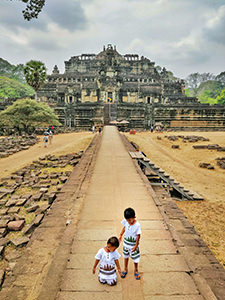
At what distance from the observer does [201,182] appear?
39.4ft

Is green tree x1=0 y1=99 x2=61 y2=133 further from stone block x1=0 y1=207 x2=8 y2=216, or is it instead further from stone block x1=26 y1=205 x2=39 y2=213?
stone block x1=26 y1=205 x2=39 y2=213

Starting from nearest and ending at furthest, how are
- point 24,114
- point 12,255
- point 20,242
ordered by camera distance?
point 12,255
point 20,242
point 24,114

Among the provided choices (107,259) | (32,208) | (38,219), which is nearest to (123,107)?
(32,208)

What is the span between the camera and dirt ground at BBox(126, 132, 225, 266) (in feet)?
21.1

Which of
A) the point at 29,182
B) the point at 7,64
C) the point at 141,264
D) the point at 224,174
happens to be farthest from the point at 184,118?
the point at 7,64

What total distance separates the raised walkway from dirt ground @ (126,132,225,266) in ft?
8.30

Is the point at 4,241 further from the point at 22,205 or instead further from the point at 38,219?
the point at 22,205

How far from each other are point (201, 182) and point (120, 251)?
10.2 m

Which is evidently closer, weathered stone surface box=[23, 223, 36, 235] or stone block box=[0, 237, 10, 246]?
stone block box=[0, 237, 10, 246]

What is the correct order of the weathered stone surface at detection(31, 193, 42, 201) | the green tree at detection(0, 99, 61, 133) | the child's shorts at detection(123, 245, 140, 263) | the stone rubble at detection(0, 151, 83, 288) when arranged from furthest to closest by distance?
1. the green tree at detection(0, 99, 61, 133)
2. the weathered stone surface at detection(31, 193, 42, 201)
3. the stone rubble at detection(0, 151, 83, 288)
4. the child's shorts at detection(123, 245, 140, 263)

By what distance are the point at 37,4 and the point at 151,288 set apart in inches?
529

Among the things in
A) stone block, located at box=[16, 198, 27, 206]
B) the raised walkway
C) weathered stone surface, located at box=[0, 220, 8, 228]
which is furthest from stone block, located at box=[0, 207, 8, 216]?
the raised walkway

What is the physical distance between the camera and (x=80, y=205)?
537 cm

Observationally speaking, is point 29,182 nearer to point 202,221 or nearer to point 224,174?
point 202,221
